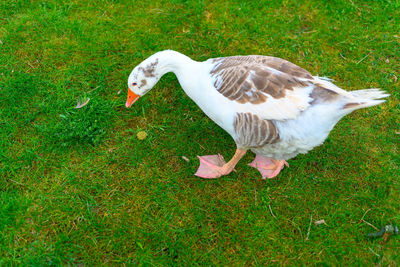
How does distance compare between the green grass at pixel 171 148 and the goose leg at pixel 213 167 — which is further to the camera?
the goose leg at pixel 213 167

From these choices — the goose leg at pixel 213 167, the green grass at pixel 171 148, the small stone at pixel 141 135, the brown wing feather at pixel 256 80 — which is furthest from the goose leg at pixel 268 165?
the small stone at pixel 141 135

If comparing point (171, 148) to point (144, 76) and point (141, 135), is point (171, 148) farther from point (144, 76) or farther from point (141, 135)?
point (144, 76)

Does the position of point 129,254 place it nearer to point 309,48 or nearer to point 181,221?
point 181,221

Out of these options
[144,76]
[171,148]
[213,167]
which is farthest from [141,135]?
[213,167]

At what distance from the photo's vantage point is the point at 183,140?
3.31 m

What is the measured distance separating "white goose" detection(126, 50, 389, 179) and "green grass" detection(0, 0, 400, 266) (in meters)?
0.72

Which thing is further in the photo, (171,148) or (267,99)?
(171,148)

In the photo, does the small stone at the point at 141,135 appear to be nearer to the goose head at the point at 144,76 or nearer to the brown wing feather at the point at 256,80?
the goose head at the point at 144,76

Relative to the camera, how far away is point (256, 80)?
2.41 m

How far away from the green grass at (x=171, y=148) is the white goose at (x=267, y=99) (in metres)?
0.72

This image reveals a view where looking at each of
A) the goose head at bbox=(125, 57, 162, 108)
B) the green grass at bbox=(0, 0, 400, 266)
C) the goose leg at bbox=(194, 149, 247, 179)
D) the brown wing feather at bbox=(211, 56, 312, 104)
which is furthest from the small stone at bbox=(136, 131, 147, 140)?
the brown wing feather at bbox=(211, 56, 312, 104)

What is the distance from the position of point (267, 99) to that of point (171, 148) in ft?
4.33

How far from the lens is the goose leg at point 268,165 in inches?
121

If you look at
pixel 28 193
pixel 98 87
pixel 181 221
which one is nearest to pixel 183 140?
pixel 181 221
